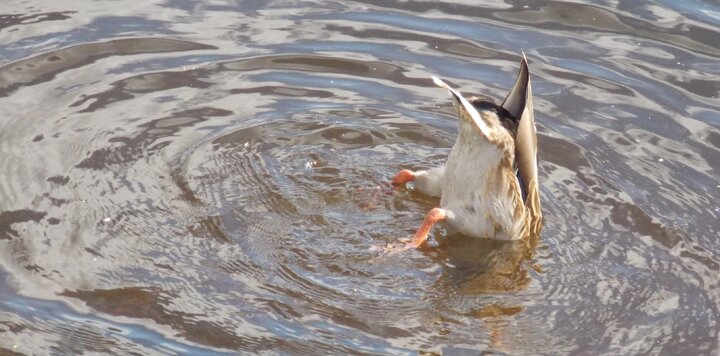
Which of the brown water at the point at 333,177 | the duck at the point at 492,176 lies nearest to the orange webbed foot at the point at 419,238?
the duck at the point at 492,176

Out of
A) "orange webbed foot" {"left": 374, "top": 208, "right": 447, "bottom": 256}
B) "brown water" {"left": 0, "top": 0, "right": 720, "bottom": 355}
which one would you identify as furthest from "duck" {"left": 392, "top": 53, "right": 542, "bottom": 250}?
"brown water" {"left": 0, "top": 0, "right": 720, "bottom": 355}

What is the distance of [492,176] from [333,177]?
3.27ft

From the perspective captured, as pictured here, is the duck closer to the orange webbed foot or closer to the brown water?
the orange webbed foot

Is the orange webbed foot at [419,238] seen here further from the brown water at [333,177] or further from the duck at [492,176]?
the brown water at [333,177]

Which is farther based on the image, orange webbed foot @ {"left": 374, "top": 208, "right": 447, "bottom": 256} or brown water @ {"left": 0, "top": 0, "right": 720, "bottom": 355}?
orange webbed foot @ {"left": 374, "top": 208, "right": 447, "bottom": 256}

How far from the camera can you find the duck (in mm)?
6531

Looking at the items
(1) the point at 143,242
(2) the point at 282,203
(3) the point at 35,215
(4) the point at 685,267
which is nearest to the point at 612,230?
(4) the point at 685,267

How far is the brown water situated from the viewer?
587 cm

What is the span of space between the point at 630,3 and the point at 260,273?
16.1 feet

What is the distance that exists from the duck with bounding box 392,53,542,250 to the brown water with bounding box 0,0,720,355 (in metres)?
0.14

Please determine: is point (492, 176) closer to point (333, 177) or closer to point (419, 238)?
point (419, 238)

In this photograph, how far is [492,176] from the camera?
22.1 feet

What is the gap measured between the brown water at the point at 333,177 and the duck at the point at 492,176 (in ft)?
0.45

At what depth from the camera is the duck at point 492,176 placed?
21.4ft
